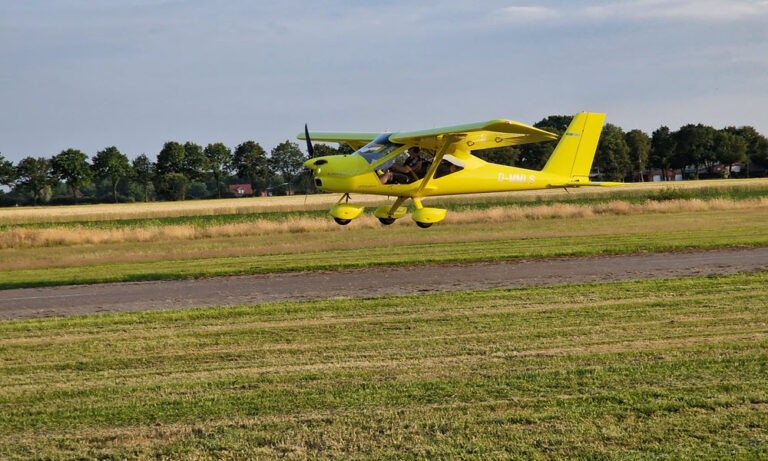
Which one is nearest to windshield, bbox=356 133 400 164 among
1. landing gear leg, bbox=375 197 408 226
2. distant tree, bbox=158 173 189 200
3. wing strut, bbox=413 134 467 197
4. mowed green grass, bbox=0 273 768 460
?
wing strut, bbox=413 134 467 197

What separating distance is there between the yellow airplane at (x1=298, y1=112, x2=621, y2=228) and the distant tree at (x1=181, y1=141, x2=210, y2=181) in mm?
107101

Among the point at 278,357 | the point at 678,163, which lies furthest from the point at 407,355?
the point at 678,163

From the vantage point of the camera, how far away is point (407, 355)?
11.5m

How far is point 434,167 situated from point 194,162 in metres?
111

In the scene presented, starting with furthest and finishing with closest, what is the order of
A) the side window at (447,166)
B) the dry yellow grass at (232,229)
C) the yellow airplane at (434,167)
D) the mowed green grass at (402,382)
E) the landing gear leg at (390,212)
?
the dry yellow grass at (232,229) < the landing gear leg at (390,212) < the side window at (447,166) < the yellow airplane at (434,167) < the mowed green grass at (402,382)

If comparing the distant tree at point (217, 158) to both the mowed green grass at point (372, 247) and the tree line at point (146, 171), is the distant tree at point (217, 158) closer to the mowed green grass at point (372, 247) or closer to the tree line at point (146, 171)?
the tree line at point (146, 171)

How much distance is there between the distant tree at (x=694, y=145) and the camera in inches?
5202

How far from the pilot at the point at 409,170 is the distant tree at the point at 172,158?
110m

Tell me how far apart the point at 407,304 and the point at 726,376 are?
7.81 metres

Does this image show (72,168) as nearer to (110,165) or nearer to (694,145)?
(110,165)

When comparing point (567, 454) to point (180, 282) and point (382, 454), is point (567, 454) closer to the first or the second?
point (382, 454)

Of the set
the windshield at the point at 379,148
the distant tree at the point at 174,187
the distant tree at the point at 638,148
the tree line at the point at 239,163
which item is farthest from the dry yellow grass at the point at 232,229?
the distant tree at the point at 638,148

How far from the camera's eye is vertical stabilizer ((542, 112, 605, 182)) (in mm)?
23625

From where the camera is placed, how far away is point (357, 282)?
21.0m
